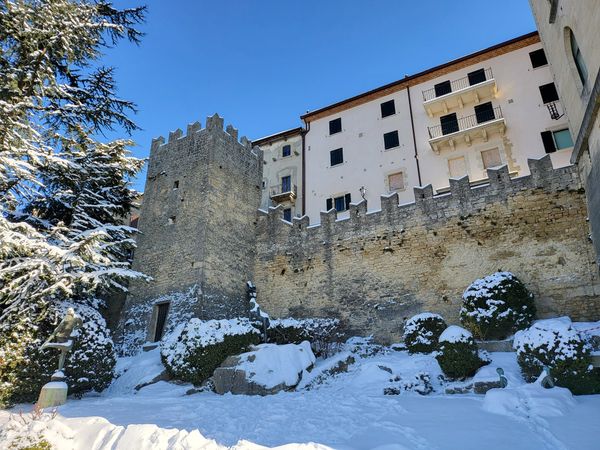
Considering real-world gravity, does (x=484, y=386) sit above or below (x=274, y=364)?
below

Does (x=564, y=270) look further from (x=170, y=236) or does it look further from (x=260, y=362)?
(x=170, y=236)

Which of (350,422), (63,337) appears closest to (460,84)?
(350,422)

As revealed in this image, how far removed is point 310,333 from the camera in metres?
13.0

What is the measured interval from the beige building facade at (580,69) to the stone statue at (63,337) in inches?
463

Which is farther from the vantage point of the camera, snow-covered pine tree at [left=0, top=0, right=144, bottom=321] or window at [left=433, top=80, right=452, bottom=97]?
window at [left=433, top=80, right=452, bottom=97]

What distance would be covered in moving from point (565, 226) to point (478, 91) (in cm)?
972

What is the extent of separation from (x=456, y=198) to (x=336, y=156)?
9089 mm

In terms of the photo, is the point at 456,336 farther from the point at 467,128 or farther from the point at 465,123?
the point at 465,123

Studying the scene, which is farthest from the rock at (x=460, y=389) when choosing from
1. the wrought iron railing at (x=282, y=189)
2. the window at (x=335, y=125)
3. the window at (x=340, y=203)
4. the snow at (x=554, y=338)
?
the window at (x=335, y=125)

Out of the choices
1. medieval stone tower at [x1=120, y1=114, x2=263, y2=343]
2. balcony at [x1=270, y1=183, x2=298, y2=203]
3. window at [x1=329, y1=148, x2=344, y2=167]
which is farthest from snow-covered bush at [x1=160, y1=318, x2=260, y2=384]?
window at [x1=329, y1=148, x2=344, y2=167]

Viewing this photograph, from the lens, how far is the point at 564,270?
35.9 feet

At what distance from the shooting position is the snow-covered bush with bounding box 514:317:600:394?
6.38 metres

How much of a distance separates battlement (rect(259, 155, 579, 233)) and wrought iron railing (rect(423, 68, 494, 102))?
7.85m

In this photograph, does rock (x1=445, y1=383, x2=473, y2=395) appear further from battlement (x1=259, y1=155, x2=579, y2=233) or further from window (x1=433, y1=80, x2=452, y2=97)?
window (x1=433, y1=80, x2=452, y2=97)
